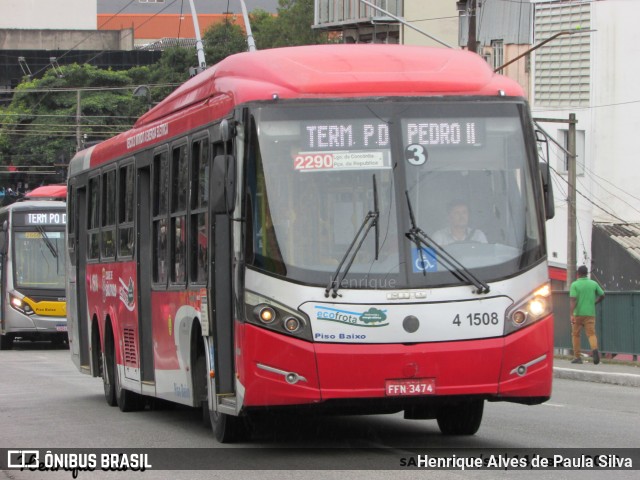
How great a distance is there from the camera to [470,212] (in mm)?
10617

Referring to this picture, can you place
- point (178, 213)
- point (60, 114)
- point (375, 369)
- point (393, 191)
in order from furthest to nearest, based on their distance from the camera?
point (60, 114), point (178, 213), point (393, 191), point (375, 369)

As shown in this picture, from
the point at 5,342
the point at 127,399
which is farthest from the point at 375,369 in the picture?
the point at 5,342

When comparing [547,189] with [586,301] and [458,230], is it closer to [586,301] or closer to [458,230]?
[458,230]

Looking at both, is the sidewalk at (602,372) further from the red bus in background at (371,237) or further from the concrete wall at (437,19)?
the concrete wall at (437,19)

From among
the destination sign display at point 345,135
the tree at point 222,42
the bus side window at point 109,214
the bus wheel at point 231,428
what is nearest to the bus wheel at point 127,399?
the bus side window at point 109,214

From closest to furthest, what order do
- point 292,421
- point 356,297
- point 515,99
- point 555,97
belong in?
point 356,297 → point 515,99 → point 292,421 → point 555,97

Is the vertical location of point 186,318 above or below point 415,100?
below

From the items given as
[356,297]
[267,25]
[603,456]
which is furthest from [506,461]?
[267,25]

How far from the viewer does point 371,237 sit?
34.2 ft

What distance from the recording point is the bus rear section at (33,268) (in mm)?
34156

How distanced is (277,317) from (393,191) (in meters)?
1.30

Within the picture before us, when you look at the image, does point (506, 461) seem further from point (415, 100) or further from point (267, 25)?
point (267, 25)

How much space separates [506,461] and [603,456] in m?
0.92

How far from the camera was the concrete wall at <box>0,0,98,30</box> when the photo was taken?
353ft
